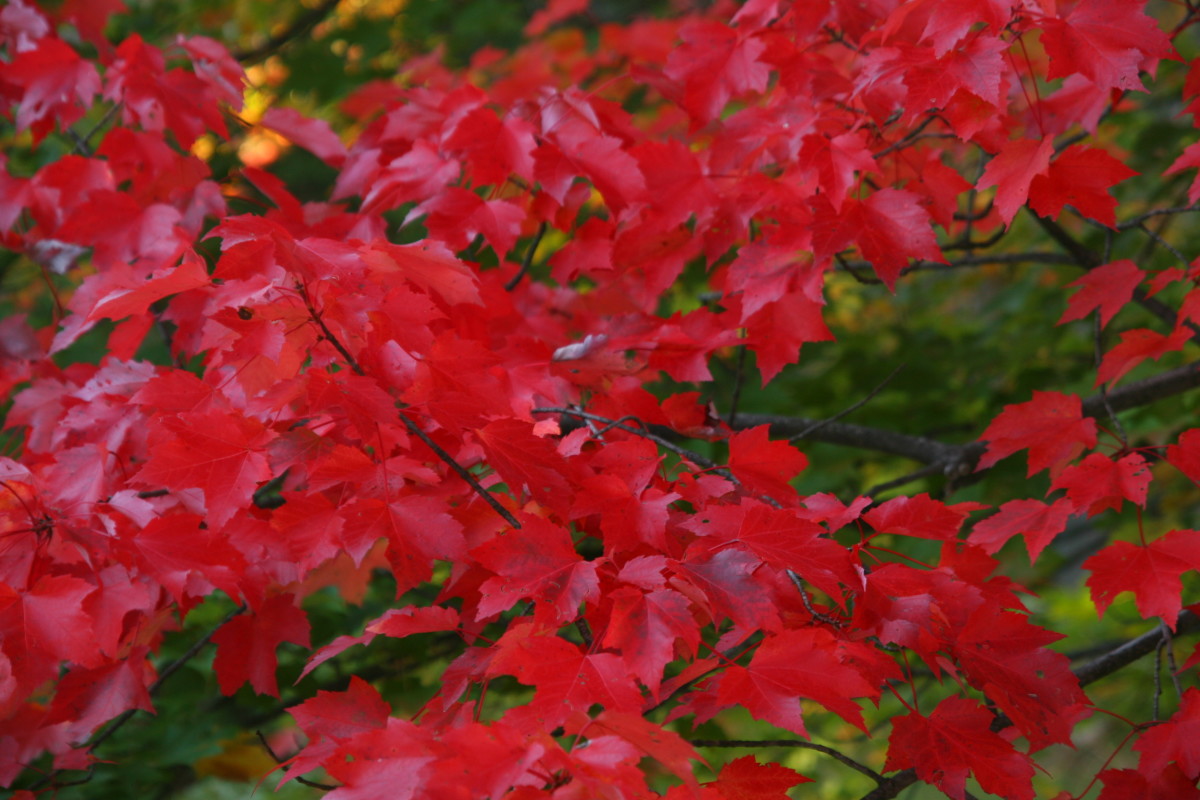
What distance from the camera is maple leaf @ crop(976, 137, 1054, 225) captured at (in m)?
1.52

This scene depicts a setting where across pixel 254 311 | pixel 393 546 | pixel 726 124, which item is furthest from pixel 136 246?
pixel 726 124

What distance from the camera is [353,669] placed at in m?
2.59

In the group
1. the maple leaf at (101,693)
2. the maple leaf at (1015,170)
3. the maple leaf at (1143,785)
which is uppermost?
the maple leaf at (1015,170)

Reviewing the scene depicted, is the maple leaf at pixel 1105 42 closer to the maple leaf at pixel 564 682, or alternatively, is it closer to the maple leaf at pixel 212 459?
the maple leaf at pixel 564 682

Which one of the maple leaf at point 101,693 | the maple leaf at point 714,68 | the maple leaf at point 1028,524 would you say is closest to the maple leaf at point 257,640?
the maple leaf at point 101,693

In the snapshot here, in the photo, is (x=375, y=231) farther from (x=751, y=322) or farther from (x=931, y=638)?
(x=931, y=638)

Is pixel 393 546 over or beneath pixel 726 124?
beneath

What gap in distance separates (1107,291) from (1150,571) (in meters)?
0.62

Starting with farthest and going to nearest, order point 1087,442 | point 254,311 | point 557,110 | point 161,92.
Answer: point 161,92
point 557,110
point 1087,442
point 254,311

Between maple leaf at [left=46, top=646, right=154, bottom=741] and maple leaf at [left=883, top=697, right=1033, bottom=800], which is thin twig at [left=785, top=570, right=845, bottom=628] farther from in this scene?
maple leaf at [left=46, top=646, right=154, bottom=741]

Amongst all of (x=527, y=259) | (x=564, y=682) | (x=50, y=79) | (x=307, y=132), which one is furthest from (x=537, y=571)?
(x=50, y=79)

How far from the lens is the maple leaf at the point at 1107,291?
1846 mm

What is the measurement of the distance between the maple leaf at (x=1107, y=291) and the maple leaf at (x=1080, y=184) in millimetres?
231

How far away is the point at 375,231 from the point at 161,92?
63 centimetres
